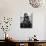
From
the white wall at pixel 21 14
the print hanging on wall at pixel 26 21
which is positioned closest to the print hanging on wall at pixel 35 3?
the white wall at pixel 21 14

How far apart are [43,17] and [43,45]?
3.62 feet

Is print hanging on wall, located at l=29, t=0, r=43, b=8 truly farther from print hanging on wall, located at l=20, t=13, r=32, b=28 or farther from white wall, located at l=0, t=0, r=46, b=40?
print hanging on wall, located at l=20, t=13, r=32, b=28

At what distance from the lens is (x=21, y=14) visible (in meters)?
4.44

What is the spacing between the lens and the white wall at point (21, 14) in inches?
172

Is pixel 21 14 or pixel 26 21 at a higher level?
pixel 21 14

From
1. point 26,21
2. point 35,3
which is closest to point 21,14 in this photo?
point 26,21

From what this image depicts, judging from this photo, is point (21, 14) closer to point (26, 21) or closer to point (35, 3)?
point (26, 21)

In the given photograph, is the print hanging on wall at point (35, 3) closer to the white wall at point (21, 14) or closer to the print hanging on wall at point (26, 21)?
the white wall at point (21, 14)

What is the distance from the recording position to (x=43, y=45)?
3.89 meters

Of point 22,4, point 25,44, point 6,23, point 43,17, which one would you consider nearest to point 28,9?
point 22,4

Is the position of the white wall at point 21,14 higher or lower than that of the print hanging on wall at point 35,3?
lower

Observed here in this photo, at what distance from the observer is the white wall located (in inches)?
172

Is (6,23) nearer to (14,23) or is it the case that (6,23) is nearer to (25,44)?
(14,23)

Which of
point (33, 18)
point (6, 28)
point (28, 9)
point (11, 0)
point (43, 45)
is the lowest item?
point (43, 45)
